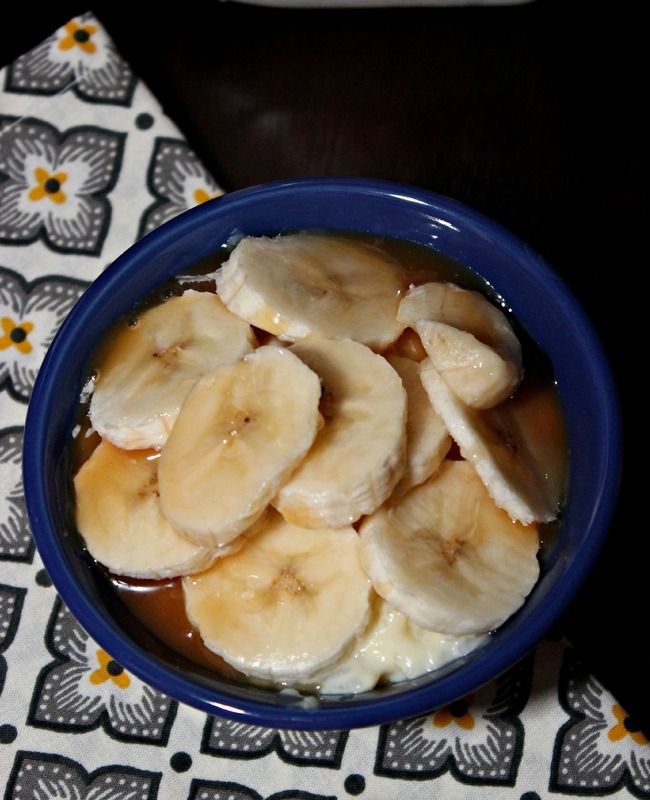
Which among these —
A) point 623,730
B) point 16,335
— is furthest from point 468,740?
point 16,335

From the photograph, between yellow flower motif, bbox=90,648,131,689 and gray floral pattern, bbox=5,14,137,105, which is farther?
gray floral pattern, bbox=5,14,137,105

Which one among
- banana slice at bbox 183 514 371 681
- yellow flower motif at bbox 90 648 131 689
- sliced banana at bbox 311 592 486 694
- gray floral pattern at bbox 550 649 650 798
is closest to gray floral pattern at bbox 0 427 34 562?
yellow flower motif at bbox 90 648 131 689

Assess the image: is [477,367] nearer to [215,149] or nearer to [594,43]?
[215,149]

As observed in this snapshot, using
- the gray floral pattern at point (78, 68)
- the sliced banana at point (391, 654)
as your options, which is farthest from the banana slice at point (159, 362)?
the gray floral pattern at point (78, 68)

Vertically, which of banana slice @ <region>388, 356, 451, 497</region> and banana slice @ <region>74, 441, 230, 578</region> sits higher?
banana slice @ <region>388, 356, 451, 497</region>

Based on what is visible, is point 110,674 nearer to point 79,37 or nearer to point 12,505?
point 12,505

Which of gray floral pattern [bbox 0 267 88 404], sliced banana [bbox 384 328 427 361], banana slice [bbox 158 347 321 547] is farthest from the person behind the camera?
gray floral pattern [bbox 0 267 88 404]

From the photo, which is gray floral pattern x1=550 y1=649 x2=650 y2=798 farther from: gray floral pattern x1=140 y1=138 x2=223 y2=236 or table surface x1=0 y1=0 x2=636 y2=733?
gray floral pattern x1=140 y1=138 x2=223 y2=236
